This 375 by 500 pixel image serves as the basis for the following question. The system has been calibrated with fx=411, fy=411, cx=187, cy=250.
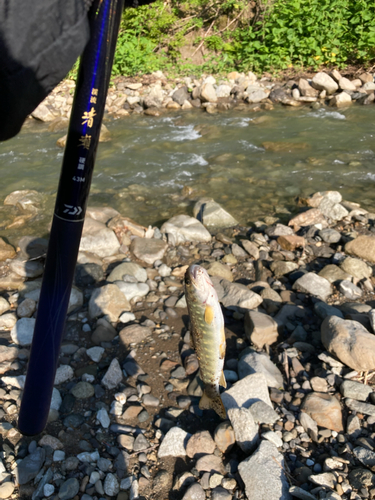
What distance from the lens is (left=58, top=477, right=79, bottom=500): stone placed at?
231cm

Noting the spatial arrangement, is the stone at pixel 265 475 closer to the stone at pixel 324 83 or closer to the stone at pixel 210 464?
the stone at pixel 210 464

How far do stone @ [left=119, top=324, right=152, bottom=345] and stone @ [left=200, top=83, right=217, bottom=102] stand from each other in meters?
8.98

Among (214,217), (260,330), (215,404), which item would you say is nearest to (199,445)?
(215,404)

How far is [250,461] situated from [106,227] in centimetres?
332

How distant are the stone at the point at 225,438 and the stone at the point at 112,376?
883mm

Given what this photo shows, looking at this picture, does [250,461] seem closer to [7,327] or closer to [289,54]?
[7,327]

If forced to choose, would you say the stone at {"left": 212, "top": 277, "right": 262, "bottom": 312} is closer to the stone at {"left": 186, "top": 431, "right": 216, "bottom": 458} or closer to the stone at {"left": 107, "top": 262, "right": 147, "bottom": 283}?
the stone at {"left": 107, "top": 262, "right": 147, "bottom": 283}

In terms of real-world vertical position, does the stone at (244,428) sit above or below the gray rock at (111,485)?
above

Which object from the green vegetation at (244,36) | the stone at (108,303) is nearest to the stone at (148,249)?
the stone at (108,303)

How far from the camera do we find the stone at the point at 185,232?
16.5 feet

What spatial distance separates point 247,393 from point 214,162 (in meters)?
5.85

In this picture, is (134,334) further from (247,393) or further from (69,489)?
(69,489)

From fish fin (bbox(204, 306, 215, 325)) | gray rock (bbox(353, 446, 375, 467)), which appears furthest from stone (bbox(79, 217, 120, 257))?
gray rock (bbox(353, 446, 375, 467))

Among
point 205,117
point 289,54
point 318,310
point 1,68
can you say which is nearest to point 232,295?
point 318,310
